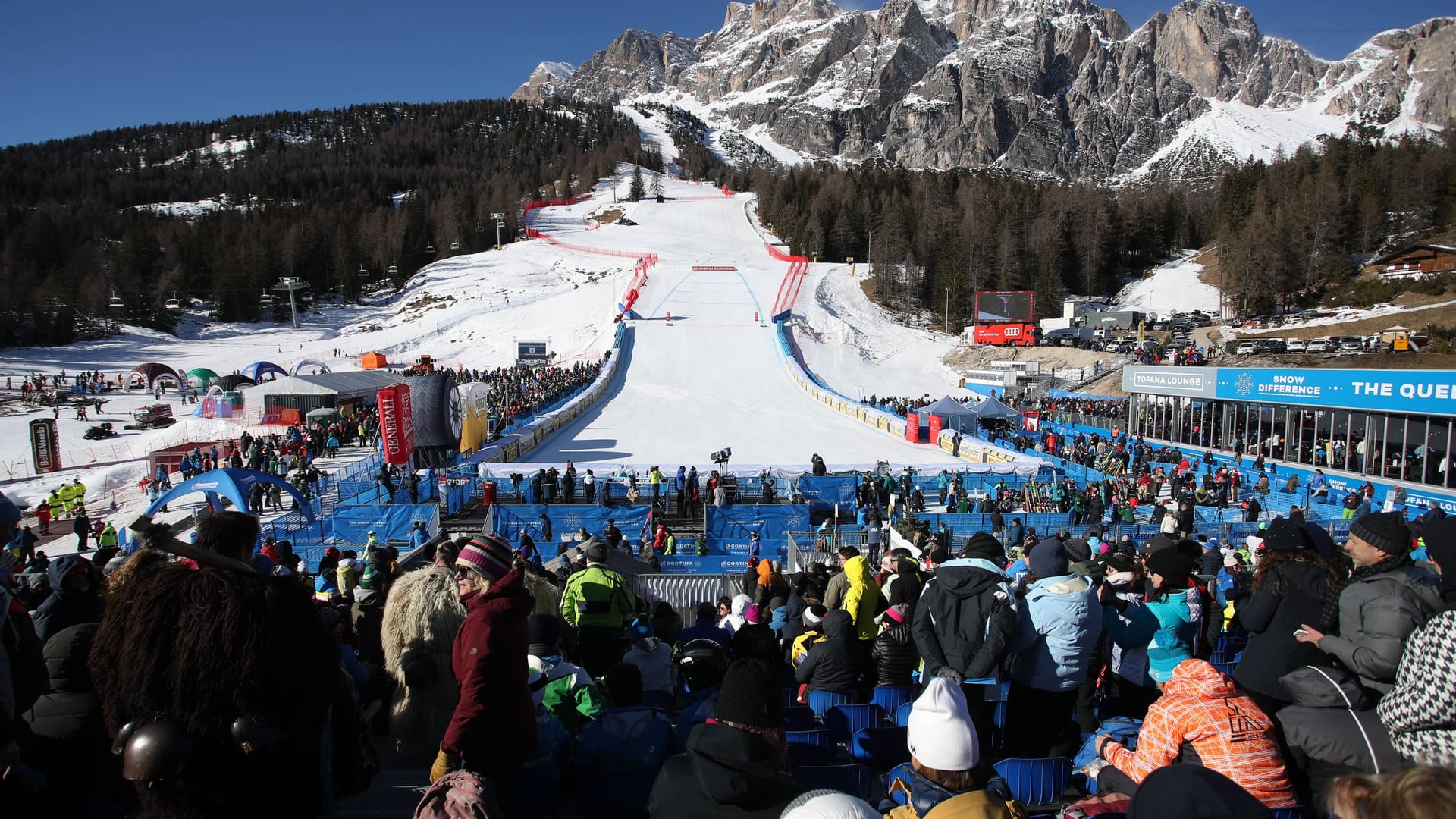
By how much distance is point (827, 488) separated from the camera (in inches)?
663

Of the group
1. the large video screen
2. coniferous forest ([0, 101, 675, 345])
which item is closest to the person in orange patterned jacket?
the large video screen

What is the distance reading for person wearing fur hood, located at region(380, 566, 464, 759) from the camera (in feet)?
10.8

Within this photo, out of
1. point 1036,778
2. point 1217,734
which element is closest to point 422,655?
point 1036,778

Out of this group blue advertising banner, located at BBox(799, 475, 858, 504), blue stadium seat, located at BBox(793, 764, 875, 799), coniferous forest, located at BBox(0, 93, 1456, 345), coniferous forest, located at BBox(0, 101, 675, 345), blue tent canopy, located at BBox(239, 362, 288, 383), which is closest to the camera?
blue stadium seat, located at BBox(793, 764, 875, 799)

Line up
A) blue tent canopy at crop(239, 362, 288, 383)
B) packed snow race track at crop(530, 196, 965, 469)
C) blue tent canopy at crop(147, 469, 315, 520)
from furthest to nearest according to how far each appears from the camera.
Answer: blue tent canopy at crop(239, 362, 288, 383), packed snow race track at crop(530, 196, 965, 469), blue tent canopy at crop(147, 469, 315, 520)

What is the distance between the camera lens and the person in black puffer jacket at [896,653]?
434cm

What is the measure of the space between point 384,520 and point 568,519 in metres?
3.47

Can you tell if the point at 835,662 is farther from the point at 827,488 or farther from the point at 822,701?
the point at 827,488

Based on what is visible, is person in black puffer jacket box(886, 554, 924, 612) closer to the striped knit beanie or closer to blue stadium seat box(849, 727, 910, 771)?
blue stadium seat box(849, 727, 910, 771)

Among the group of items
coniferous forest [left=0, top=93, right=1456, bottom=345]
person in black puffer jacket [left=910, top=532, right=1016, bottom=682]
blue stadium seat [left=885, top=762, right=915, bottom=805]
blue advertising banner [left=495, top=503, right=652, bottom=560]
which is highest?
coniferous forest [left=0, top=93, right=1456, bottom=345]

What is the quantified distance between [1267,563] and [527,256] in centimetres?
7202

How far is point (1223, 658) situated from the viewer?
210 inches

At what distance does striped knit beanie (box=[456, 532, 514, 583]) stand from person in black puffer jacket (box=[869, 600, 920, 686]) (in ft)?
8.03

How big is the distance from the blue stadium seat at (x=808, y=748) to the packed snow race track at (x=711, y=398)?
17.4 meters
